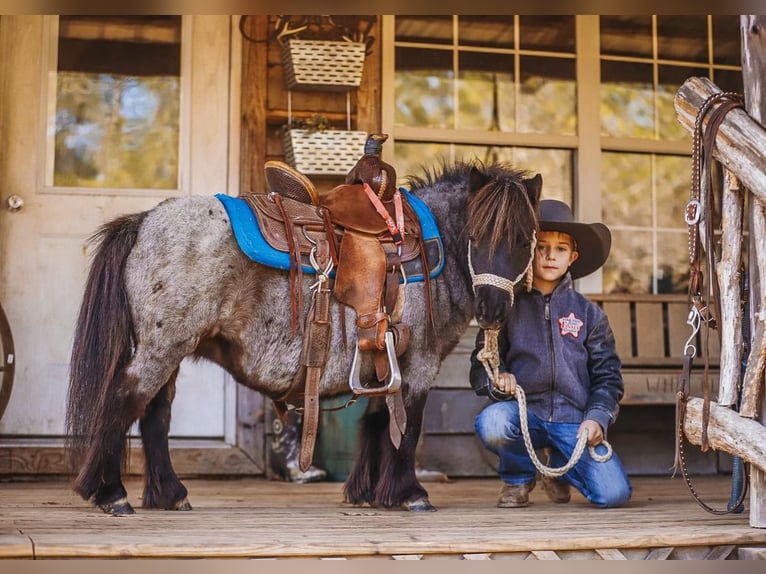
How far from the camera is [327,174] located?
5.48m

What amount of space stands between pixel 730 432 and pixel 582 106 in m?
3.07

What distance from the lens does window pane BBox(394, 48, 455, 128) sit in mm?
6051

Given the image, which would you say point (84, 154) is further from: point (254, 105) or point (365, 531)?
point (365, 531)

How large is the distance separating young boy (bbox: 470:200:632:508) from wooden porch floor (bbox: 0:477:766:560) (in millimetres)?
141

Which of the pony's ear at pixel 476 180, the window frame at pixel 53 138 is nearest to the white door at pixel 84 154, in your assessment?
the window frame at pixel 53 138

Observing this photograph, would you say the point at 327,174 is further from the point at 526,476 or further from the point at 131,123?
the point at 526,476

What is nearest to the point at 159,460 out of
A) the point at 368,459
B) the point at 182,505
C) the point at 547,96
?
the point at 182,505

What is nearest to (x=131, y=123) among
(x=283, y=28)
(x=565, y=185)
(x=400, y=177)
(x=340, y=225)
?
(x=283, y=28)

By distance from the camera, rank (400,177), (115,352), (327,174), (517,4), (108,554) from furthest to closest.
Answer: (400,177), (327,174), (115,352), (517,4), (108,554)

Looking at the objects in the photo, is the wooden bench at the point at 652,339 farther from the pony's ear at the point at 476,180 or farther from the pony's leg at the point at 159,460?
the pony's leg at the point at 159,460

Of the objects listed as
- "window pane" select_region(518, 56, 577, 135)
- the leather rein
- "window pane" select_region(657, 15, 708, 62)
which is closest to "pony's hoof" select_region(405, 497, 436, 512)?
the leather rein

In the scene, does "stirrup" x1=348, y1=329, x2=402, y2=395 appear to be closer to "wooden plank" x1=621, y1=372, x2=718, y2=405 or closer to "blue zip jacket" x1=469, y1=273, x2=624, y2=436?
"blue zip jacket" x1=469, y1=273, x2=624, y2=436

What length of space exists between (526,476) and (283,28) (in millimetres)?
2729

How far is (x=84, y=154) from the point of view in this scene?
5.63m
